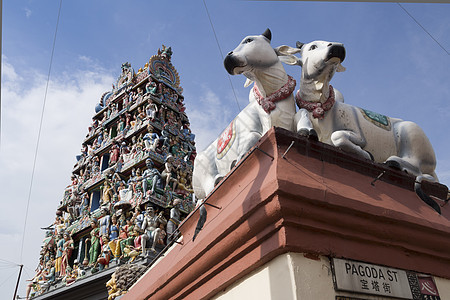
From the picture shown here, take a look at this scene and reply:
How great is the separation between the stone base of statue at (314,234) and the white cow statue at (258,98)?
635mm

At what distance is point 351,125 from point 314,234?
1799 millimetres

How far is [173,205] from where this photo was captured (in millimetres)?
13797

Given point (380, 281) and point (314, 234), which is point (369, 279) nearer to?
point (380, 281)

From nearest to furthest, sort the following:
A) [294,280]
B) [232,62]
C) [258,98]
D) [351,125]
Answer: [294,280], [232,62], [351,125], [258,98]

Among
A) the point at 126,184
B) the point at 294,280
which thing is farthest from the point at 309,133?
the point at 126,184

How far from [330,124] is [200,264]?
2083 millimetres

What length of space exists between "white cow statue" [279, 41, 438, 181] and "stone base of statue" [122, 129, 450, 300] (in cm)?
41

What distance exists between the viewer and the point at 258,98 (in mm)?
4566

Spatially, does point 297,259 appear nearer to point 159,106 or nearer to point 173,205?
point 173,205

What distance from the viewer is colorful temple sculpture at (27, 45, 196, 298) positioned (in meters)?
13.0

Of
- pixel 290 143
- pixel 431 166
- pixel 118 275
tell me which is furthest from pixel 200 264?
pixel 118 275

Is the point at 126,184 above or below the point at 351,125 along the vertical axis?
above

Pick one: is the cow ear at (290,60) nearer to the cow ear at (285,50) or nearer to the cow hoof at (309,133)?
the cow ear at (285,50)

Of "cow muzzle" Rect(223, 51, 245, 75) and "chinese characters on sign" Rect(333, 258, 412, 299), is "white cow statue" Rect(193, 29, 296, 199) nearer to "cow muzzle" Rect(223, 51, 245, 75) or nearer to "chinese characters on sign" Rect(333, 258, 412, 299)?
"cow muzzle" Rect(223, 51, 245, 75)
